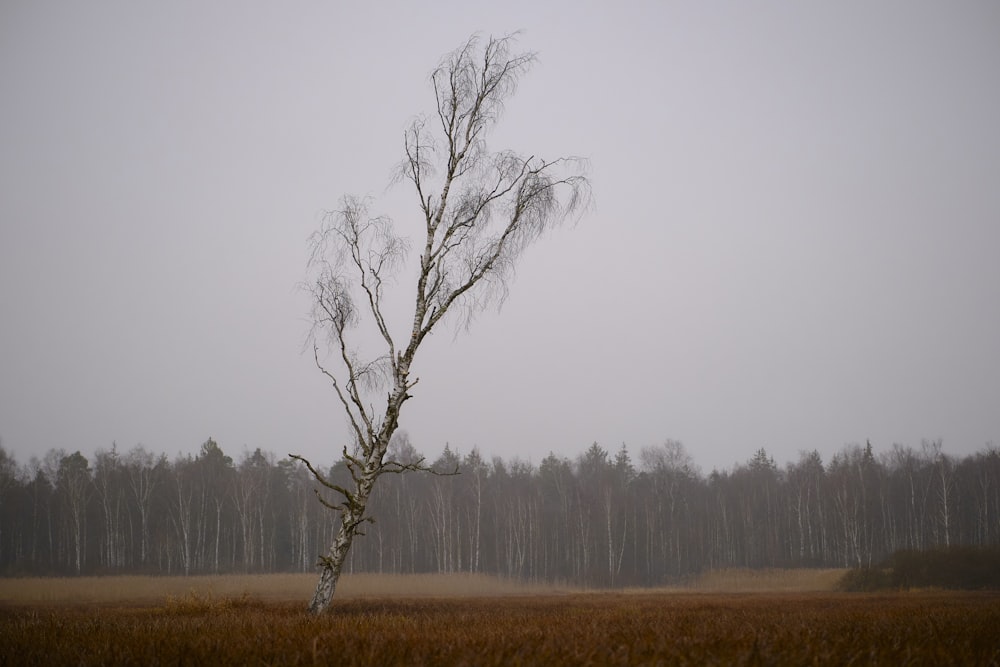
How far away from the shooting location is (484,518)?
65.8m

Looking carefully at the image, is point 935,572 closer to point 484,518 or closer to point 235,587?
point 235,587

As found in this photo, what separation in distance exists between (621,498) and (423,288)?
58.1 meters

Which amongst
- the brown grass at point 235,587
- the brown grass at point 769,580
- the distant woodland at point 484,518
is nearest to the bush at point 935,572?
the brown grass at point 769,580

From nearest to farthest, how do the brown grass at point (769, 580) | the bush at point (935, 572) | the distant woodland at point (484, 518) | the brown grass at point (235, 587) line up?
1. the brown grass at point (235, 587)
2. the bush at point (935, 572)
3. the brown grass at point (769, 580)
4. the distant woodland at point (484, 518)

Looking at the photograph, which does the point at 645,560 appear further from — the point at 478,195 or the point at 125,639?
the point at 125,639

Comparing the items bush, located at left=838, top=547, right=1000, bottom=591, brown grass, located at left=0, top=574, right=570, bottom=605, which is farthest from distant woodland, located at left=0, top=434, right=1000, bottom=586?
bush, located at left=838, top=547, right=1000, bottom=591

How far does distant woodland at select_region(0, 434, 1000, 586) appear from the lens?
5441cm

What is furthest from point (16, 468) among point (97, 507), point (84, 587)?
point (84, 587)

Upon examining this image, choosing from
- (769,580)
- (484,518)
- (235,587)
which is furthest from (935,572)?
(484,518)

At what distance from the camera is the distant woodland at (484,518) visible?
5441 cm

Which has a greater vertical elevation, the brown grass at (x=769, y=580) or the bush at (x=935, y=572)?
the bush at (x=935, y=572)

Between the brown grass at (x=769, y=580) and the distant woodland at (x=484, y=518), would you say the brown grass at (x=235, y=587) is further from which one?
the brown grass at (x=769, y=580)

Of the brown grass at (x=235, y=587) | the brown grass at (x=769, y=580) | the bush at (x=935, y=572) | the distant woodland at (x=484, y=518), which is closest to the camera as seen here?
the brown grass at (x=235, y=587)

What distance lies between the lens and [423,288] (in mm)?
13000
